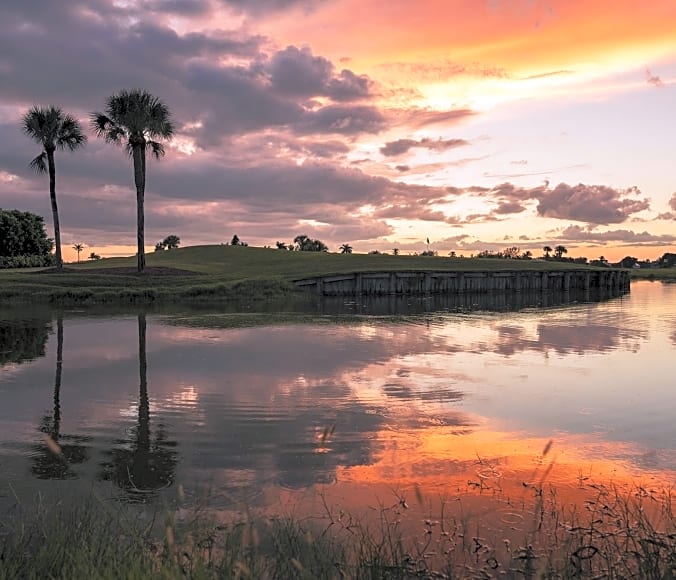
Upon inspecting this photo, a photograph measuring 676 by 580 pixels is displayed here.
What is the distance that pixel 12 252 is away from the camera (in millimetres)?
91562

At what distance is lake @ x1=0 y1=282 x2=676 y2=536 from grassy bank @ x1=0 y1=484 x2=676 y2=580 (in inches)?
14.3

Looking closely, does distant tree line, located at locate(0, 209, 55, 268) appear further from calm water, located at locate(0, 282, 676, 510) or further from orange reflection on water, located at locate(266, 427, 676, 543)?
orange reflection on water, located at locate(266, 427, 676, 543)

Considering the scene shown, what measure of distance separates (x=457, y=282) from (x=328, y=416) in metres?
46.2

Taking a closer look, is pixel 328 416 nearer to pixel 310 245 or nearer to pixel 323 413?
pixel 323 413

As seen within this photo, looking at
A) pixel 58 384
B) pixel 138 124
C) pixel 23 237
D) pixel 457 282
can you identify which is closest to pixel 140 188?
pixel 138 124

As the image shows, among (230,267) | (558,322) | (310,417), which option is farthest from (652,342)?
(230,267)

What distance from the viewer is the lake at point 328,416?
25.6 feet

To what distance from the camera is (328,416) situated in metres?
11.4

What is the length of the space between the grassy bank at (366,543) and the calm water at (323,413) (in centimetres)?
65

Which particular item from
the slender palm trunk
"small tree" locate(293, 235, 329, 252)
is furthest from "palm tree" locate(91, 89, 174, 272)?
"small tree" locate(293, 235, 329, 252)

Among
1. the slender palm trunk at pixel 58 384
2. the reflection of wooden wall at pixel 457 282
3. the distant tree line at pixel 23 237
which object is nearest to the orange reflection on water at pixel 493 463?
the slender palm trunk at pixel 58 384

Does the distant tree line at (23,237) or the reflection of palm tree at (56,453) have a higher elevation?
the distant tree line at (23,237)

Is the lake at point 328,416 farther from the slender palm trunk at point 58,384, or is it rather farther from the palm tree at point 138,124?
the palm tree at point 138,124

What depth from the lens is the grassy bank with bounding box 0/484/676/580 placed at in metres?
4.83
